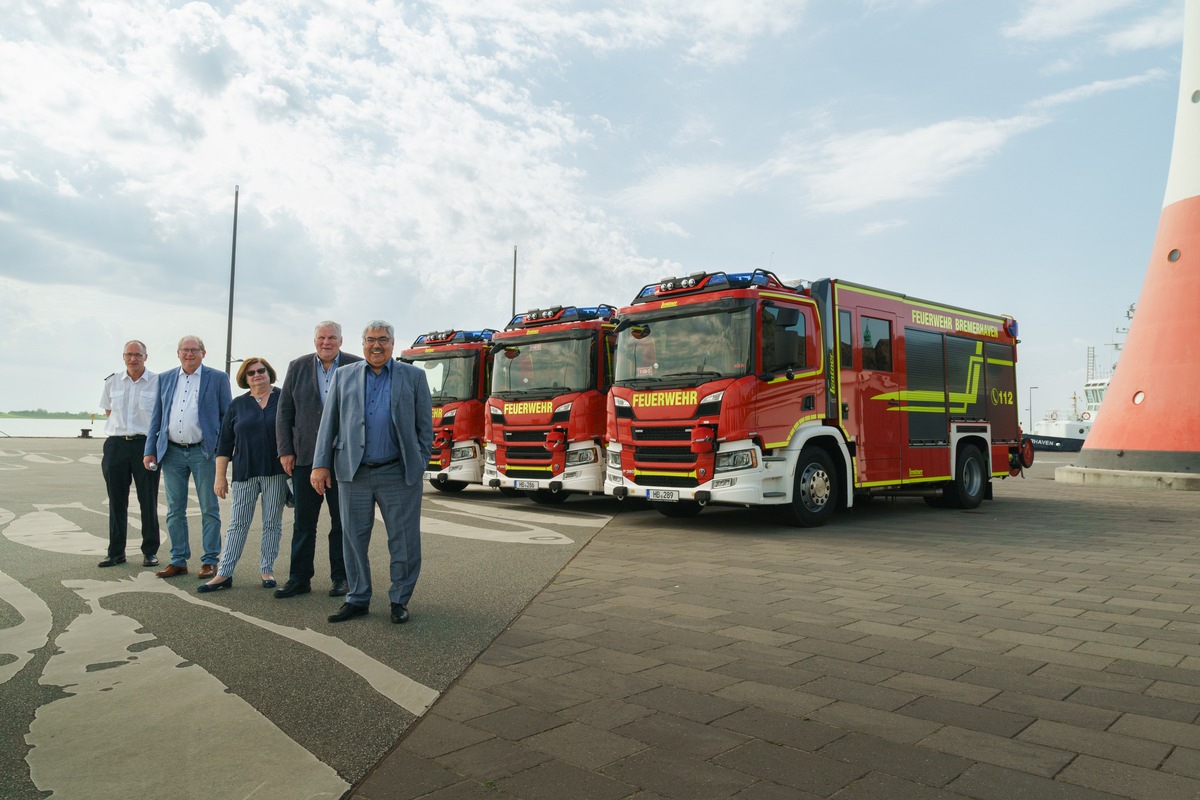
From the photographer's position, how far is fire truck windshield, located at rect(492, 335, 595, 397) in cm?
1360

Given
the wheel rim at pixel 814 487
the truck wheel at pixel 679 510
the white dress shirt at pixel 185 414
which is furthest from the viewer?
the truck wheel at pixel 679 510

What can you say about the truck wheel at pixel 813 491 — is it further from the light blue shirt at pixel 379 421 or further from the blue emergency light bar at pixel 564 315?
the light blue shirt at pixel 379 421

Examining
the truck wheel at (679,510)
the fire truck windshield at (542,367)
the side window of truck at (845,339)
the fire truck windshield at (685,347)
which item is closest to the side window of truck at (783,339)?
the fire truck windshield at (685,347)

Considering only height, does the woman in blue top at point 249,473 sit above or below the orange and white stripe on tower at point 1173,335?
below

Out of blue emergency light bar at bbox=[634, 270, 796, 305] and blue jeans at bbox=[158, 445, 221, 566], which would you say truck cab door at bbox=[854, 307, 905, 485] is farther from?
blue jeans at bbox=[158, 445, 221, 566]

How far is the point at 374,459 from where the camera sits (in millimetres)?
5965

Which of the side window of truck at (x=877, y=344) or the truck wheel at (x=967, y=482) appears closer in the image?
the side window of truck at (x=877, y=344)

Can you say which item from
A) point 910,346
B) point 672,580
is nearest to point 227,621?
point 672,580

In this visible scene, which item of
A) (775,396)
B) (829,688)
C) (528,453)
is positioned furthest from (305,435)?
(528,453)

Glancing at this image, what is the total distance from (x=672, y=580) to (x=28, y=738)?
15.9ft

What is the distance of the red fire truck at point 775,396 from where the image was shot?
10.7m

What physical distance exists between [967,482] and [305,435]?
11272mm

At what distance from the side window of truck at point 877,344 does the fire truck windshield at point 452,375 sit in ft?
21.9

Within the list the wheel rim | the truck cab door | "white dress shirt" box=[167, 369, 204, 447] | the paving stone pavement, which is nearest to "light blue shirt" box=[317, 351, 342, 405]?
"white dress shirt" box=[167, 369, 204, 447]
